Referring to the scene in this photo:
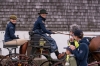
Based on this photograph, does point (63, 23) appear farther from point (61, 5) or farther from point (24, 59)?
point (24, 59)

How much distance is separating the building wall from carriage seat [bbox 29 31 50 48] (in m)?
3.98

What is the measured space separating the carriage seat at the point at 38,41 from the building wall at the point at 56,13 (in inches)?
157

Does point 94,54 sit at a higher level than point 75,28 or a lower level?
lower

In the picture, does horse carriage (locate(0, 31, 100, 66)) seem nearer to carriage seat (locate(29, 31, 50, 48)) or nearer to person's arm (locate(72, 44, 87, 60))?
carriage seat (locate(29, 31, 50, 48))

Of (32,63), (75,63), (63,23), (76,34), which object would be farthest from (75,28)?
(63,23)

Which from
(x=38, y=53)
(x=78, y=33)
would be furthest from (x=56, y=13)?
(x=78, y=33)

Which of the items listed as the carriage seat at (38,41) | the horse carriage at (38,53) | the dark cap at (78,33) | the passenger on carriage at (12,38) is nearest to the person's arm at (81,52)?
the dark cap at (78,33)

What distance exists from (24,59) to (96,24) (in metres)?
5.02

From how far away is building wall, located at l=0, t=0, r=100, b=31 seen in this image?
1360 centimetres

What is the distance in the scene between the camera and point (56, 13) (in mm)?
13672

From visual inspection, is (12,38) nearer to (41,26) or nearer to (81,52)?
(41,26)

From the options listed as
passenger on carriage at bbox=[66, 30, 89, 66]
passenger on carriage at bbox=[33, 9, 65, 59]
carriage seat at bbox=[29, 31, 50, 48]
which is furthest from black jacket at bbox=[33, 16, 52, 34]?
passenger on carriage at bbox=[66, 30, 89, 66]

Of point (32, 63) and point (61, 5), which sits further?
point (61, 5)

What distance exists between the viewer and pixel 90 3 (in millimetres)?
13734
